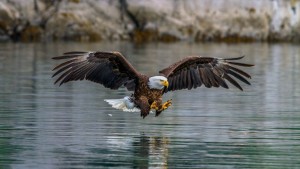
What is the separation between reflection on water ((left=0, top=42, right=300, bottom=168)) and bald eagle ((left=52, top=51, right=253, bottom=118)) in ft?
1.15

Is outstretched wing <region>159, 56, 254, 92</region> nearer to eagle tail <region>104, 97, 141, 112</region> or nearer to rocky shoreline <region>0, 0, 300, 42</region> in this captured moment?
eagle tail <region>104, 97, 141, 112</region>

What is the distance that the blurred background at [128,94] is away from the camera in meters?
11.5

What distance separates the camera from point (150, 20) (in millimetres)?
39188

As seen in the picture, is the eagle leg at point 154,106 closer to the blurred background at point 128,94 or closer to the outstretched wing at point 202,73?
the blurred background at point 128,94

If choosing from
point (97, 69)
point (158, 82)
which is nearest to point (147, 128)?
point (158, 82)

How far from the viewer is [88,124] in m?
14.1

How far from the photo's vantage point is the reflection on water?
36.7 ft

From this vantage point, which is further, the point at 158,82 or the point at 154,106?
the point at 154,106

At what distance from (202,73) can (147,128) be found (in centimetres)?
163

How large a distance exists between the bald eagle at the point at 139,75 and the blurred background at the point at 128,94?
1.14 feet

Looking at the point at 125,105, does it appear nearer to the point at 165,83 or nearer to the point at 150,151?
the point at 165,83

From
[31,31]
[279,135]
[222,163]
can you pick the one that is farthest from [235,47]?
[222,163]

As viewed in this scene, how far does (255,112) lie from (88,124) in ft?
9.83

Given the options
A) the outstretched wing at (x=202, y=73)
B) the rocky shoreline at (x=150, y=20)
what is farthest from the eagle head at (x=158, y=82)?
the rocky shoreline at (x=150, y=20)
